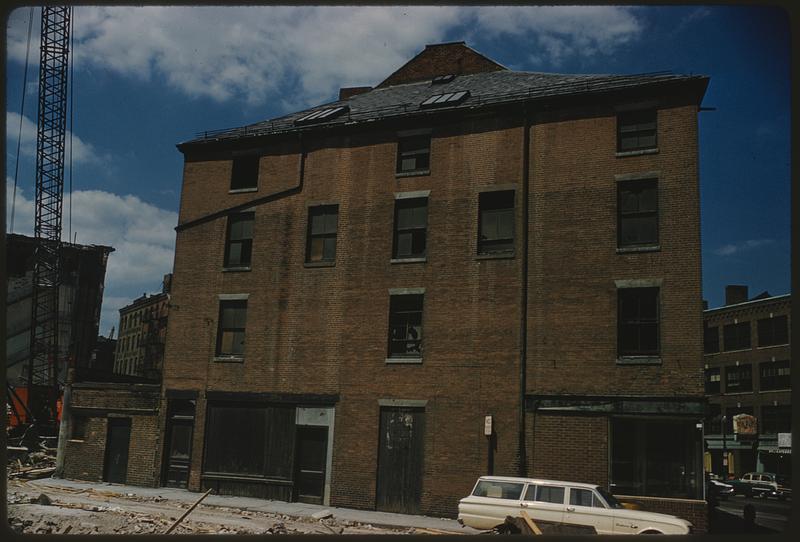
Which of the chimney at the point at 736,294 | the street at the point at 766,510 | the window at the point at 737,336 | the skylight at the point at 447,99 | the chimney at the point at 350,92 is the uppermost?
the chimney at the point at 350,92

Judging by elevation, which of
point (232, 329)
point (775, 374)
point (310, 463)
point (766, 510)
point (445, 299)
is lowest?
point (766, 510)

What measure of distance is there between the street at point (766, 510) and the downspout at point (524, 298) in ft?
24.1

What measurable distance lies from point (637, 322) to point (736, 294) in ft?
80.4

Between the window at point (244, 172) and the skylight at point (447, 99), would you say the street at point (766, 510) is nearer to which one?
the skylight at point (447, 99)

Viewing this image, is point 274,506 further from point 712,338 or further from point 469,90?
point 712,338

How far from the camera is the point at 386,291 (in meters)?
24.1

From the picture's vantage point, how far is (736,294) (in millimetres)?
41844

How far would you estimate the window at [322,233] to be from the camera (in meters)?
25.6

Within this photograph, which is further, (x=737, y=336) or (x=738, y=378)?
(x=738, y=378)

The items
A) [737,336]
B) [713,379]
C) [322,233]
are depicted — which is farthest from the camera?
[713,379]

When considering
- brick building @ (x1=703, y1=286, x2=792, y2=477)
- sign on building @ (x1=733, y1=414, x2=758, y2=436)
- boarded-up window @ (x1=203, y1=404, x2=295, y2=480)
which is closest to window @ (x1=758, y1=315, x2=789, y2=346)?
brick building @ (x1=703, y1=286, x2=792, y2=477)

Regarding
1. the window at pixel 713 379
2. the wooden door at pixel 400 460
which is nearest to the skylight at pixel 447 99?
the wooden door at pixel 400 460

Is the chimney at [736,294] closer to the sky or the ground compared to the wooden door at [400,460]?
closer to the sky

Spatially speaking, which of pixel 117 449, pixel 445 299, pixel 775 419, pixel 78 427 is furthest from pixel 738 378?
pixel 78 427
